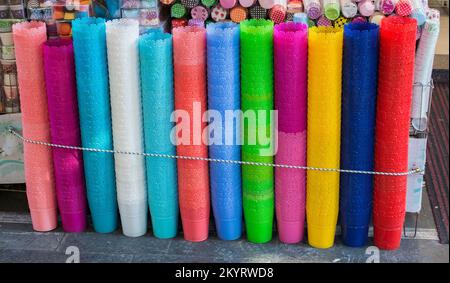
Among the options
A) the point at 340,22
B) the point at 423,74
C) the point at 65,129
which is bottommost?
the point at 65,129

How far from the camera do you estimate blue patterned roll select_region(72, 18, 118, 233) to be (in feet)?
11.0

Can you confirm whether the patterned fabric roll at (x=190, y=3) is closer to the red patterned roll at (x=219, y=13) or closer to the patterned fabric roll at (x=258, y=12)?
the red patterned roll at (x=219, y=13)

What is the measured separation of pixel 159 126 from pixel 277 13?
3.08 ft

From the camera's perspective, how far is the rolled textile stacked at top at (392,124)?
3.16 metres

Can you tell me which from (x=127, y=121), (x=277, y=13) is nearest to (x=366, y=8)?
(x=277, y=13)

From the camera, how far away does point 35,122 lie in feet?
11.5

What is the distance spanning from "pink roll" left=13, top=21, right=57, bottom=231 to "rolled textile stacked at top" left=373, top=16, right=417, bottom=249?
1488mm

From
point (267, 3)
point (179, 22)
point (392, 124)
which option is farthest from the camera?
point (179, 22)

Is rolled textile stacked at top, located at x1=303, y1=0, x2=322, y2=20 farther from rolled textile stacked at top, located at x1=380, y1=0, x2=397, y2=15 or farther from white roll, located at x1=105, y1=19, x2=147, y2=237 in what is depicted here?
white roll, located at x1=105, y1=19, x2=147, y2=237

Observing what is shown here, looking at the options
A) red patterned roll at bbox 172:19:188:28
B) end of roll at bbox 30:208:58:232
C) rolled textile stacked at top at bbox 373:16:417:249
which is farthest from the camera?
red patterned roll at bbox 172:19:188:28

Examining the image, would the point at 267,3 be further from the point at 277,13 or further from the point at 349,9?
the point at 349,9

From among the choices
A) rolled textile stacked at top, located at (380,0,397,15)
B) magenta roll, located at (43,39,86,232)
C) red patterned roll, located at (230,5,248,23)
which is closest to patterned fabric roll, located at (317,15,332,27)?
rolled textile stacked at top, located at (380,0,397,15)

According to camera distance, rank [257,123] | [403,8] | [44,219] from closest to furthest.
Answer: [257,123]
[44,219]
[403,8]

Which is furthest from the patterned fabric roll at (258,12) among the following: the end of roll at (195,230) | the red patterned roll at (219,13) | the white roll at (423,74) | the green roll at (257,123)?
the end of roll at (195,230)
